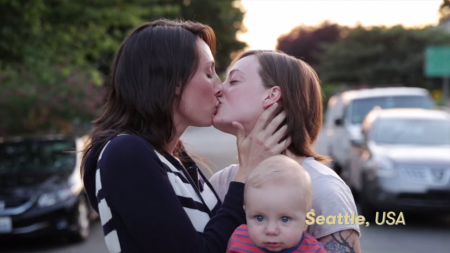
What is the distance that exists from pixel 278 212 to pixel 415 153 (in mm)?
7162

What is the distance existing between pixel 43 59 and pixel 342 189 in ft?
28.5

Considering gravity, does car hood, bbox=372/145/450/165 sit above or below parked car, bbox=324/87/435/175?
above

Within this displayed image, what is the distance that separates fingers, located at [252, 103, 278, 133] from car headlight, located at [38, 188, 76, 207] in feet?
19.8

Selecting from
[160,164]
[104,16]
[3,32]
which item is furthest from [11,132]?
[160,164]

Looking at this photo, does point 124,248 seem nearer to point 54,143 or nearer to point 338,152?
point 54,143

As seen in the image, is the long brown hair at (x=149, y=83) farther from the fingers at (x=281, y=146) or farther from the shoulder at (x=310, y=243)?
the shoulder at (x=310, y=243)

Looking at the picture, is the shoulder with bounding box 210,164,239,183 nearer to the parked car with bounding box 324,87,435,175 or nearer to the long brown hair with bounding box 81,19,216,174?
the long brown hair with bounding box 81,19,216,174

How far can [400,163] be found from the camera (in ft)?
27.2

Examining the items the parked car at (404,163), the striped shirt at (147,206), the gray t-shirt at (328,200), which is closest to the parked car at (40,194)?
the parked car at (404,163)

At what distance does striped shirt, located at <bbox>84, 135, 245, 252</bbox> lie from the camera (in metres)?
1.95

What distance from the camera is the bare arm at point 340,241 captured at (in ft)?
6.86

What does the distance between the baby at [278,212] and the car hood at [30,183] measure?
6.36 m

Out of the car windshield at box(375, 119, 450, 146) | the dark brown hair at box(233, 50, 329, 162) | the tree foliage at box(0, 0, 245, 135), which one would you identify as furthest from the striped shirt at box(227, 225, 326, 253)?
the car windshield at box(375, 119, 450, 146)

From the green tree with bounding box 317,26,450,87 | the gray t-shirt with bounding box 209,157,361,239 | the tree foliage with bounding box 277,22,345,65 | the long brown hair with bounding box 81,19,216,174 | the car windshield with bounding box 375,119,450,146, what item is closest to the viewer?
the gray t-shirt with bounding box 209,157,361,239
